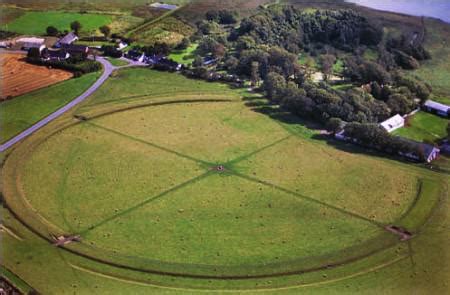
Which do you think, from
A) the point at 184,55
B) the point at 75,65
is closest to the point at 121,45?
the point at 184,55

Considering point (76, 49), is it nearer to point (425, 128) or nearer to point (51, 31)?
point (51, 31)

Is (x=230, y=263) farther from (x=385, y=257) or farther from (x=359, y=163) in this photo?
(x=359, y=163)

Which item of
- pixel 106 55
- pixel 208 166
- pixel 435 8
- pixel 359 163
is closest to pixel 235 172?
pixel 208 166

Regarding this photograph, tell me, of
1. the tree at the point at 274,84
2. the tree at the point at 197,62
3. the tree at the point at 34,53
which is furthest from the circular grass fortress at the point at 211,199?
the tree at the point at 34,53

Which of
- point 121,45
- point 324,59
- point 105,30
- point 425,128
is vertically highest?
point 324,59

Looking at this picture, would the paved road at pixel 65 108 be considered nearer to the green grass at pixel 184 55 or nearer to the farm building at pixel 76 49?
the farm building at pixel 76 49

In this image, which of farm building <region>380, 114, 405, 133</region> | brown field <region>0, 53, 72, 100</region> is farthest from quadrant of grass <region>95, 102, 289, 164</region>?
brown field <region>0, 53, 72, 100</region>
